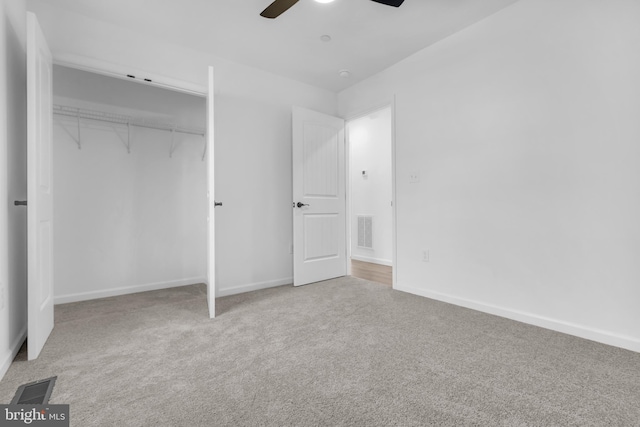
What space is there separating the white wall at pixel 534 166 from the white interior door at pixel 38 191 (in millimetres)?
2983

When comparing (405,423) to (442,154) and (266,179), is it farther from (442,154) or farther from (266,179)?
(266,179)

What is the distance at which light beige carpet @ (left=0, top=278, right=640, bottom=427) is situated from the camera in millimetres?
1300

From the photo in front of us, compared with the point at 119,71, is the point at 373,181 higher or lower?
lower

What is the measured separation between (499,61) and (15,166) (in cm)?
357

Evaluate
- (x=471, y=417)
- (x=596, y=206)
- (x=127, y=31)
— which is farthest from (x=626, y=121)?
(x=127, y=31)

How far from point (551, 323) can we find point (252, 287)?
2.71m

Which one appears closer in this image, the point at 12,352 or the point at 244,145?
the point at 12,352

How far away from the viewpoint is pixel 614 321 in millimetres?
1973

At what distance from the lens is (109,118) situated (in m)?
3.21

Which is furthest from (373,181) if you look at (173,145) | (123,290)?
(123,290)

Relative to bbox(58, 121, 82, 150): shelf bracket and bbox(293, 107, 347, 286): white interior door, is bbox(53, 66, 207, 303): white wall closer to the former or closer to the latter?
bbox(58, 121, 82, 150): shelf bracket

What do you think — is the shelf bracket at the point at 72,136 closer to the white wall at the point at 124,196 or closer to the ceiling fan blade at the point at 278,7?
the white wall at the point at 124,196

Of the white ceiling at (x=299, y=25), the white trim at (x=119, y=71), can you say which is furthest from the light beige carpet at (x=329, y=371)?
the white ceiling at (x=299, y=25)

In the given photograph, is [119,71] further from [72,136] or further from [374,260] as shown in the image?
[374,260]
